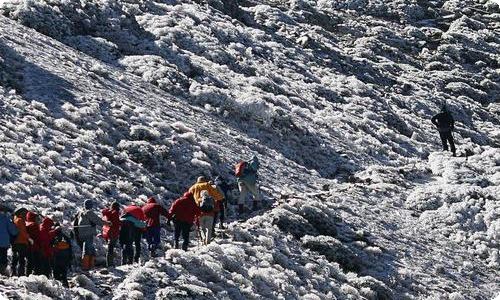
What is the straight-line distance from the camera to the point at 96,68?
3781 centimetres

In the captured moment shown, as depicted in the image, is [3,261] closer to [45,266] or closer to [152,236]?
[45,266]

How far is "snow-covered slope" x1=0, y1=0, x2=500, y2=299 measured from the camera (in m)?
23.8

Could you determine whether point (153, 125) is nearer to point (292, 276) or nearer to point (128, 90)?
point (128, 90)

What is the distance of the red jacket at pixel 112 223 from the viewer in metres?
20.1

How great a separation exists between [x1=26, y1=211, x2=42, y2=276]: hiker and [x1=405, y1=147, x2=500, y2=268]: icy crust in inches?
664

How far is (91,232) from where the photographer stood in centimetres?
1980

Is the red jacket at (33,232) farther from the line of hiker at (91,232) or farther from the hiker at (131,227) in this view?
the hiker at (131,227)

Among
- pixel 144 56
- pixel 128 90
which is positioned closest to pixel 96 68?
pixel 128 90

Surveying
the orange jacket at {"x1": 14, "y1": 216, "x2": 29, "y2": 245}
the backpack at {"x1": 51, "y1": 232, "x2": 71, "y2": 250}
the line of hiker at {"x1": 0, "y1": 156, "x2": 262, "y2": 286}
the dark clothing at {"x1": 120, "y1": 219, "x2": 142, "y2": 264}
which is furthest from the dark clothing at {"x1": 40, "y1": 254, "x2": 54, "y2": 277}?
the dark clothing at {"x1": 120, "y1": 219, "x2": 142, "y2": 264}

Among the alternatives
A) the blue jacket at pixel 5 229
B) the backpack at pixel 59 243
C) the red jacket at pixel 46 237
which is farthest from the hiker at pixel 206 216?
the blue jacket at pixel 5 229

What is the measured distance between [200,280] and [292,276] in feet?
12.3

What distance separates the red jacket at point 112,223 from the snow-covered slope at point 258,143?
0.96m

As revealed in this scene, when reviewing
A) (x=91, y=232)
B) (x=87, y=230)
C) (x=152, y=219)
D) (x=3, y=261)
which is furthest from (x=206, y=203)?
(x=3, y=261)

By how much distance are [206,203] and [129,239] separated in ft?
9.35
